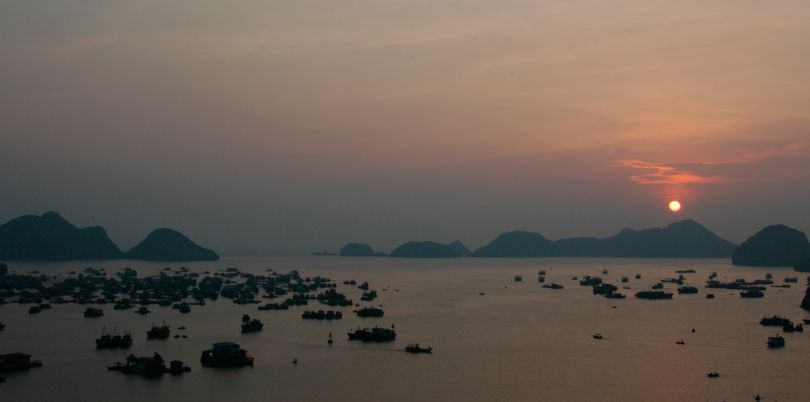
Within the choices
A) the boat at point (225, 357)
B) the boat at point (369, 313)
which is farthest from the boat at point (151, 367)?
the boat at point (369, 313)

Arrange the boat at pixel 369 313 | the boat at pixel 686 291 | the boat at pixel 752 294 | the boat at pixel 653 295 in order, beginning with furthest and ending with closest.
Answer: the boat at pixel 686 291 → the boat at pixel 752 294 → the boat at pixel 653 295 → the boat at pixel 369 313

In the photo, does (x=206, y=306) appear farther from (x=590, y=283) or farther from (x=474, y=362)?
(x=590, y=283)

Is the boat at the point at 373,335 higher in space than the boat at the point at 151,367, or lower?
higher

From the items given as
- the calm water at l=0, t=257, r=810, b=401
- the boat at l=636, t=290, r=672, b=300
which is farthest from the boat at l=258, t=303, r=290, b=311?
the boat at l=636, t=290, r=672, b=300

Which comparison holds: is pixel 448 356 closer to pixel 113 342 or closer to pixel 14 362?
pixel 113 342

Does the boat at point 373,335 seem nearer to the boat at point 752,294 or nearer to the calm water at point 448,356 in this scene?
the calm water at point 448,356

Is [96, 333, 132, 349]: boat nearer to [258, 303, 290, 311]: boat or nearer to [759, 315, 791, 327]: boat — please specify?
[258, 303, 290, 311]: boat
